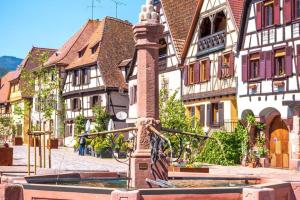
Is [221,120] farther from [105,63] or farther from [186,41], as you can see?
[105,63]

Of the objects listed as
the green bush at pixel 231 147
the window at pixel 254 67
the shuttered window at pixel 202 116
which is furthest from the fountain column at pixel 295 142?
the shuttered window at pixel 202 116

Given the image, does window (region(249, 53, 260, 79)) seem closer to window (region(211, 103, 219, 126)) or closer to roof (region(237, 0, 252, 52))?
roof (region(237, 0, 252, 52))

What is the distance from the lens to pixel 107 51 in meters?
47.9

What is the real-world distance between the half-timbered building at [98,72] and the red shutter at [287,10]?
892 inches

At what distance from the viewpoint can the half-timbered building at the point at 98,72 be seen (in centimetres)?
4691

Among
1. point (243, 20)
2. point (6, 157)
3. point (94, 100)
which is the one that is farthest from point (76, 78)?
point (6, 157)

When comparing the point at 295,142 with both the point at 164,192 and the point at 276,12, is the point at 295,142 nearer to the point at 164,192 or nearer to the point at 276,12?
the point at 276,12

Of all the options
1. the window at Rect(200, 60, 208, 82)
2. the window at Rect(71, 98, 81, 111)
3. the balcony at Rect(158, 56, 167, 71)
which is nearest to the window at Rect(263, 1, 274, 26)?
the window at Rect(200, 60, 208, 82)

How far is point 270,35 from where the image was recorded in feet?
88.2

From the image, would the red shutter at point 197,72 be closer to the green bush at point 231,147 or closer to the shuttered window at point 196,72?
the shuttered window at point 196,72

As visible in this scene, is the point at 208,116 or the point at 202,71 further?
the point at 202,71

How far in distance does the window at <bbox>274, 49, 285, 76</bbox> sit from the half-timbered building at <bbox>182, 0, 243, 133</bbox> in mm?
3406

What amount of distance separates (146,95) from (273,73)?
16621mm

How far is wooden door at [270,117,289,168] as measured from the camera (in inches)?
1052
